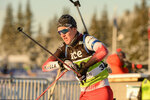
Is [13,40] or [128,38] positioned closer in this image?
[128,38]

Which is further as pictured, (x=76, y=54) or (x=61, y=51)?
(x=61, y=51)

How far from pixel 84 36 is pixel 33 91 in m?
4.96

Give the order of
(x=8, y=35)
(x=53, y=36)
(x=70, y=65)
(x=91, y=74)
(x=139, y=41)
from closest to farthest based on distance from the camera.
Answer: (x=70, y=65) < (x=91, y=74) < (x=139, y=41) < (x=8, y=35) < (x=53, y=36)

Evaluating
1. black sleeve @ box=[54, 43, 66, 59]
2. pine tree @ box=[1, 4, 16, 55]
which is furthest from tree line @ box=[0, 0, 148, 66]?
black sleeve @ box=[54, 43, 66, 59]

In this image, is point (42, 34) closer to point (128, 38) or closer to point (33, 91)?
point (128, 38)

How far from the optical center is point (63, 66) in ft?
15.3

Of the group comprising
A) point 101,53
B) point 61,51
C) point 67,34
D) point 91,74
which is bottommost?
point 91,74

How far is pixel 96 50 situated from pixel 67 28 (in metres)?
0.62

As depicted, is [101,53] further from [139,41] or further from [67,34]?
[139,41]

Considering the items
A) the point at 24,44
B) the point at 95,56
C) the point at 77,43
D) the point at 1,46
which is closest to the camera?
the point at 95,56

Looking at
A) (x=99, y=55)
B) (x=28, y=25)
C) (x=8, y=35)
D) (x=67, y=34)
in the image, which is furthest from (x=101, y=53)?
(x=28, y=25)

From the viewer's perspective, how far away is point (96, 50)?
4.21 m

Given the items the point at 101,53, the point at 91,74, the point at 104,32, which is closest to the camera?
the point at 101,53

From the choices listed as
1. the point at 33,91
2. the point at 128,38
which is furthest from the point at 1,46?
the point at 33,91
